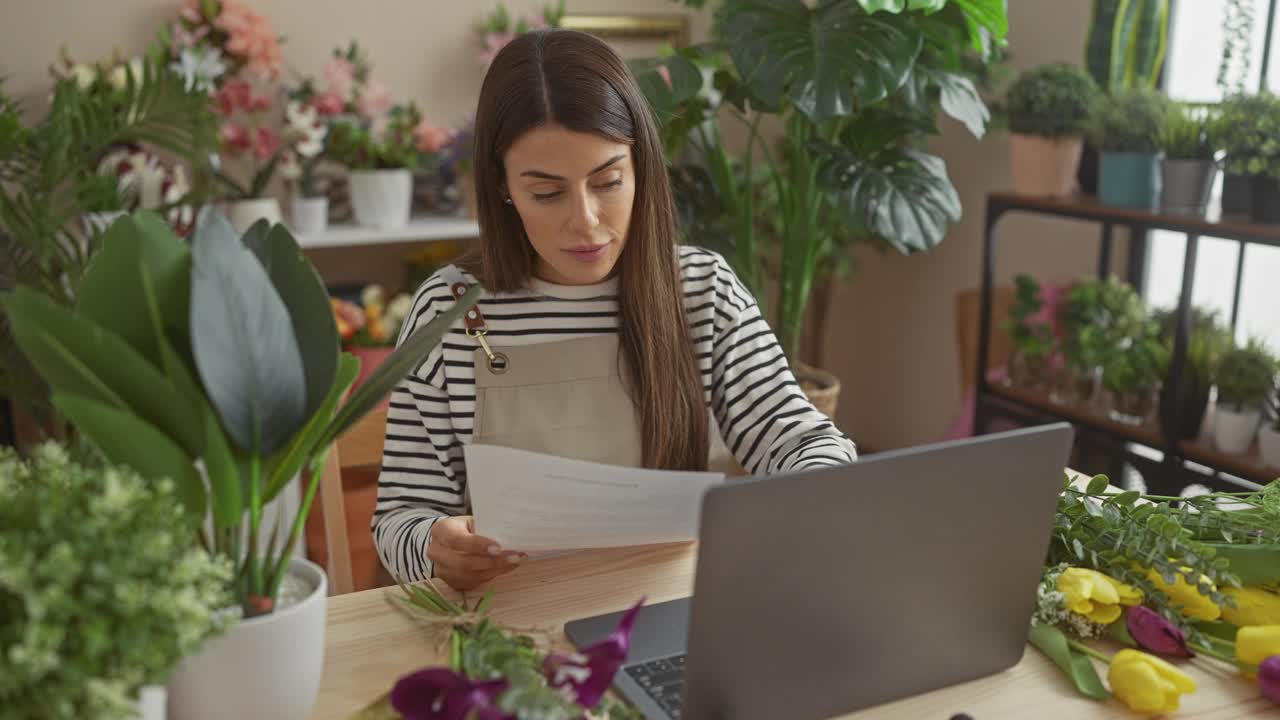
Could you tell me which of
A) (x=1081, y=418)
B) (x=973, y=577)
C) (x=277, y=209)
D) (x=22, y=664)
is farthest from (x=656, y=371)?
(x=277, y=209)

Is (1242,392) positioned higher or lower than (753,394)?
lower

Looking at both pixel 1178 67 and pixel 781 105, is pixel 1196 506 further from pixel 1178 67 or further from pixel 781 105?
pixel 1178 67

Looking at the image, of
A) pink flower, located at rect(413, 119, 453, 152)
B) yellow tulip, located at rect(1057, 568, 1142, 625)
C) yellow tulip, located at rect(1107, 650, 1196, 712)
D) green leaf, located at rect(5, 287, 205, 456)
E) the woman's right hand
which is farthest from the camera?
pink flower, located at rect(413, 119, 453, 152)

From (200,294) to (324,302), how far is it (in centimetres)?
11

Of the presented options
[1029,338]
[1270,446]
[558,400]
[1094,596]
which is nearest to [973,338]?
[1029,338]

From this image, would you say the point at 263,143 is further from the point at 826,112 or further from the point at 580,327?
the point at 580,327

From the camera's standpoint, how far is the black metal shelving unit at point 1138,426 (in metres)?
2.24

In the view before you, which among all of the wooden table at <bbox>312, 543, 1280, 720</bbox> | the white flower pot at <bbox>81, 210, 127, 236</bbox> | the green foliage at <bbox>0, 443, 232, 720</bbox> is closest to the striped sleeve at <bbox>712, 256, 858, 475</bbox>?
the wooden table at <bbox>312, 543, 1280, 720</bbox>

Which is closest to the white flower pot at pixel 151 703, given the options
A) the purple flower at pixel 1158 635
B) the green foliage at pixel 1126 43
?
the purple flower at pixel 1158 635

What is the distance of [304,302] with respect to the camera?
0.76 metres

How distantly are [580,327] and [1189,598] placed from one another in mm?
788

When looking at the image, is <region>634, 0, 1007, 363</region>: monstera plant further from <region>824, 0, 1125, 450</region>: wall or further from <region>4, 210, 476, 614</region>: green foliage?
<region>4, 210, 476, 614</region>: green foliage

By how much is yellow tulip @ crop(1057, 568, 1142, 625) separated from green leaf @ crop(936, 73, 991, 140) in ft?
4.62

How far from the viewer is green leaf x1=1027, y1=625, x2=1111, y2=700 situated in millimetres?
891
